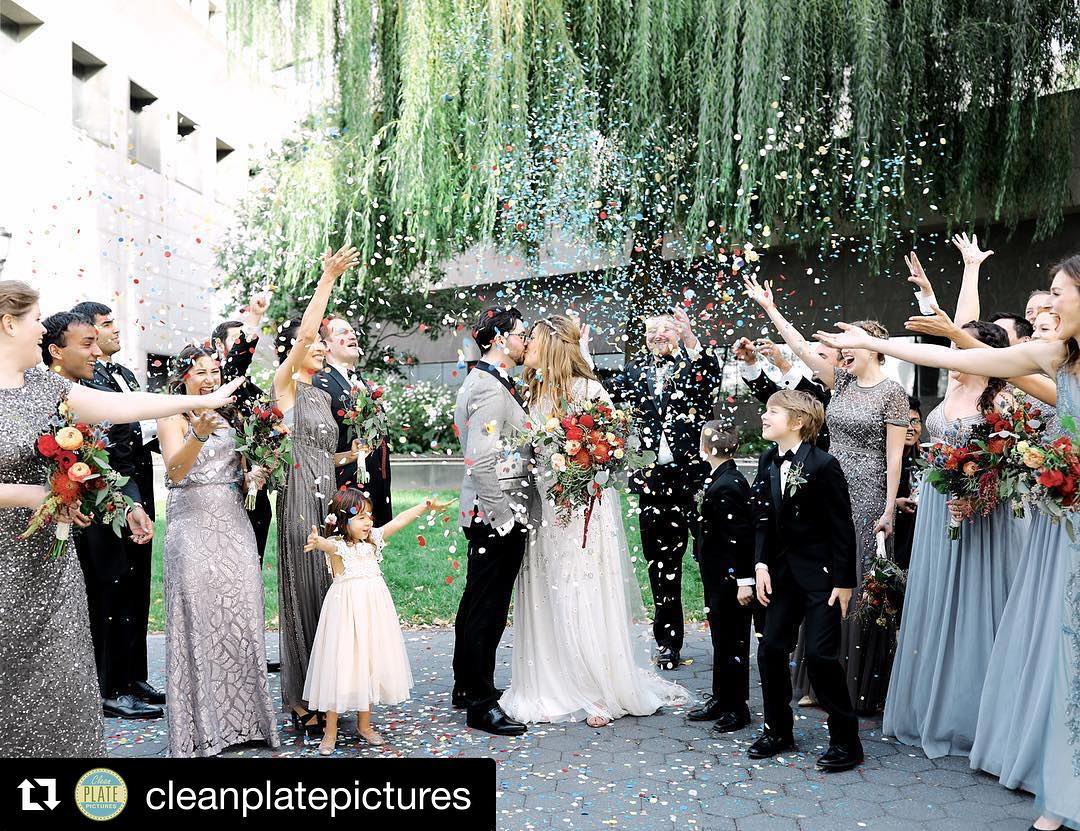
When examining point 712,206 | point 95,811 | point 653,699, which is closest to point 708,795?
point 653,699

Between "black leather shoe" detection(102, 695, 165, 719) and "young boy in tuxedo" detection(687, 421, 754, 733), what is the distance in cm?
313

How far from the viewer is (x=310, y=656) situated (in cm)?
517

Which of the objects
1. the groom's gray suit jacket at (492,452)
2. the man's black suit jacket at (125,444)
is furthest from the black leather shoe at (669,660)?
the man's black suit jacket at (125,444)

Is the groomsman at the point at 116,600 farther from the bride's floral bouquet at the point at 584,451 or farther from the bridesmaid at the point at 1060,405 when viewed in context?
the bridesmaid at the point at 1060,405

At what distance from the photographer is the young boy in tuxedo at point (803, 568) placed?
15.3ft

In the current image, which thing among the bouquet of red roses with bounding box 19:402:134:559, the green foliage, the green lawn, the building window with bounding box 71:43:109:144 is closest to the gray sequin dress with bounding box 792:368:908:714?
the green lawn

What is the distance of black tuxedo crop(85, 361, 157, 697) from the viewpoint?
5656 millimetres

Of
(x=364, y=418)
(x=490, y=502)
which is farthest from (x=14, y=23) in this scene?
(x=490, y=502)

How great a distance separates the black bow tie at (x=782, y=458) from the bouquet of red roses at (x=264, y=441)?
2.55m

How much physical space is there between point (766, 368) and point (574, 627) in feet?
6.77

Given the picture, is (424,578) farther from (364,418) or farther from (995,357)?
(995,357)

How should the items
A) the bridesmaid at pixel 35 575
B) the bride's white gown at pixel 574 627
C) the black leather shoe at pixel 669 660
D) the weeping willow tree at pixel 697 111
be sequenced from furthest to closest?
the weeping willow tree at pixel 697 111
the black leather shoe at pixel 669 660
the bride's white gown at pixel 574 627
the bridesmaid at pixel 35 575

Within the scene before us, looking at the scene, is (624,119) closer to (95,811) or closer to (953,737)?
(953,737)

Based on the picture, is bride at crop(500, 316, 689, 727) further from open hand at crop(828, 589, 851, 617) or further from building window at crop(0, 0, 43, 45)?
building window at crop(0, 0, 43, 45)
